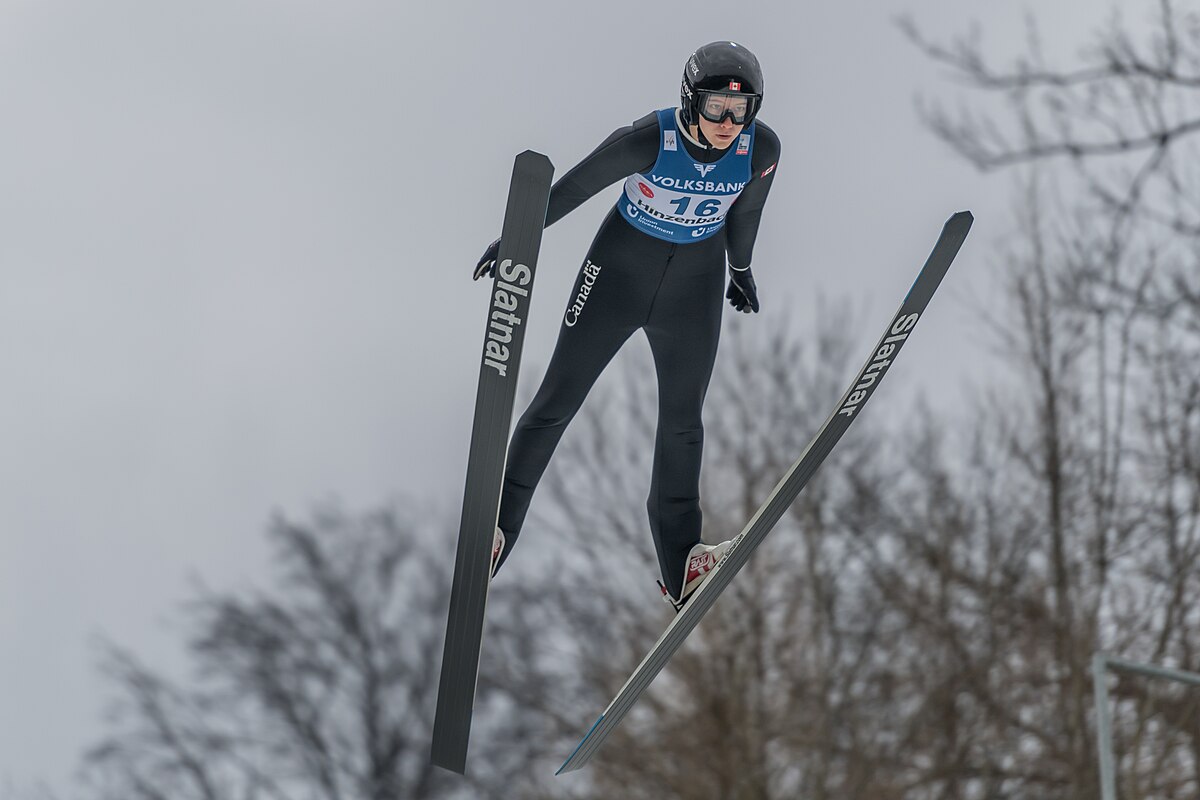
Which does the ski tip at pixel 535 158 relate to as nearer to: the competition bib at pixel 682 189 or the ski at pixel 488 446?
the ski at pixel 488 446

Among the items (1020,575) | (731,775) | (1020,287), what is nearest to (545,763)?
(731,775)

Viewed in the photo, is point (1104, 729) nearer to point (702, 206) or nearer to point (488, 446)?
point (702, 206)

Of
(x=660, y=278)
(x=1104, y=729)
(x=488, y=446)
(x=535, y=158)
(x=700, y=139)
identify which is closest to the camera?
(x=535, y=158)

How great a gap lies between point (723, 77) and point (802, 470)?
151 centimetres

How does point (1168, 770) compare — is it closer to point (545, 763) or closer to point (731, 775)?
point (731, 775)

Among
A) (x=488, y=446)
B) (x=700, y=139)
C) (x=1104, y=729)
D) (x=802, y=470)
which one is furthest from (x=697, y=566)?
(x=1104, y=729)

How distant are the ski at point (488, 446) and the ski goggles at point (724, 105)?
53cm

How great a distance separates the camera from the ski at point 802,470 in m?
4.88

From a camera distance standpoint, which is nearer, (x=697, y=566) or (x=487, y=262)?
(x=487, y=262)

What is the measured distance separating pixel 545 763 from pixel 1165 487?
9318 mm

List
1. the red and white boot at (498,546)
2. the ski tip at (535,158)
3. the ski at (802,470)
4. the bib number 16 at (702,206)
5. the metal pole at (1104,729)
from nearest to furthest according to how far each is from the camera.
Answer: the ski tip at (535,158)
the bib number 16 at (702,206)
the red and white boot at (498,546)
the ski at (802,470)
the metal pole at (1104,729)

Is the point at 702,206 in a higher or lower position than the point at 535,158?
higher

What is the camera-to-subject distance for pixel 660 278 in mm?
4664

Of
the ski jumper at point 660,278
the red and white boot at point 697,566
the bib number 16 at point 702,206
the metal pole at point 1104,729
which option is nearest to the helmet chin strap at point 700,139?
the ski jumper at point 660,278
